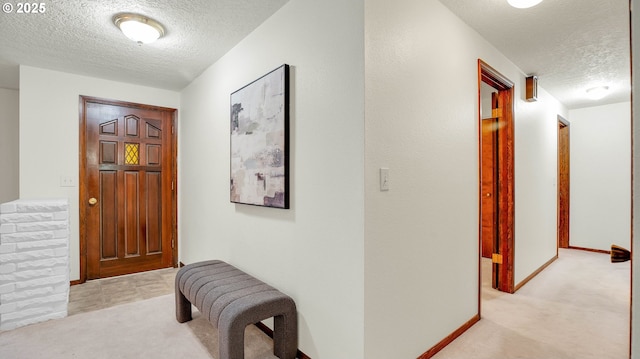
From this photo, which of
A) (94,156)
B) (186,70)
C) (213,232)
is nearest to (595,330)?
(213,232)

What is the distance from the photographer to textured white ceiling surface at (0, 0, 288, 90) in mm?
2158

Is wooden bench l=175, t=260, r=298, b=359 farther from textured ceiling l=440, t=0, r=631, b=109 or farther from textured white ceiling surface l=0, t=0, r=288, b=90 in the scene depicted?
textured ceiling l=440, t=0, r=631, b=109

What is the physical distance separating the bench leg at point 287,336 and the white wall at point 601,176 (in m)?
5.35

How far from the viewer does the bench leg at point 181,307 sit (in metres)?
2.53

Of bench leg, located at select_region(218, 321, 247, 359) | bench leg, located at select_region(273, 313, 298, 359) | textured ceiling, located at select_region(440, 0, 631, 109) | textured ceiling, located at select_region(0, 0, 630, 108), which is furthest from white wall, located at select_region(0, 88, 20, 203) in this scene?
textured ceiling, located at select_region(440, 0, 631, 109)

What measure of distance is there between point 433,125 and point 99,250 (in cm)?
388

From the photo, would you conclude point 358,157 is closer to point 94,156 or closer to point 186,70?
point 186,70

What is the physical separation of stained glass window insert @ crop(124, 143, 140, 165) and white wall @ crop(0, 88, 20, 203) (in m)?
1.56

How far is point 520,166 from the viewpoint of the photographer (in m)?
A: 3.29

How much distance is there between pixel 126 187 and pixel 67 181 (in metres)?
0.56

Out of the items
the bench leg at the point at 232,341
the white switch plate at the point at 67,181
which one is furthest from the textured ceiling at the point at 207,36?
the bench leg at the point at 232,341

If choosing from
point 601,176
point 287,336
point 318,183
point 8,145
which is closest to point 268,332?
point 287,336

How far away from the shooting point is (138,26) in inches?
89.4

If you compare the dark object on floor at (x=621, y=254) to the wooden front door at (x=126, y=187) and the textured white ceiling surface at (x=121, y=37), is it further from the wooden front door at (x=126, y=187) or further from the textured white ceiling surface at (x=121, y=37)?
the wooden front door at (x=126, y=187)
